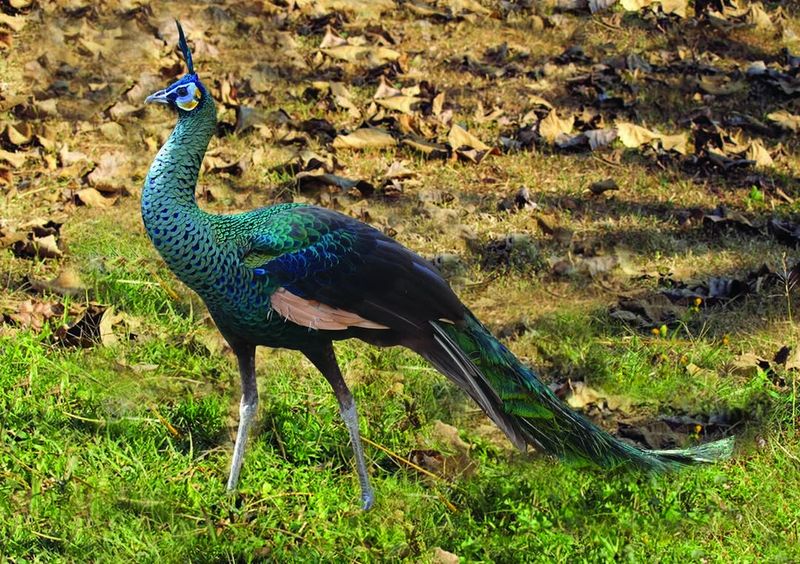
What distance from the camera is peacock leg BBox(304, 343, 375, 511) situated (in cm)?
411

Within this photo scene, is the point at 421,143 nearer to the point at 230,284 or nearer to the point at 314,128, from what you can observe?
the point at 314,128

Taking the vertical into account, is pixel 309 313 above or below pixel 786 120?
above

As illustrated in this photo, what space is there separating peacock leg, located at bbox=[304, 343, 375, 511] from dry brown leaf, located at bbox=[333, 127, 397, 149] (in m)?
3.30

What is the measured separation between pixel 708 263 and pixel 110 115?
4002 millimetres

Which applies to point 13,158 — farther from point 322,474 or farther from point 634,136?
point 634,136

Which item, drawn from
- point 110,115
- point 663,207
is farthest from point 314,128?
point 663,207

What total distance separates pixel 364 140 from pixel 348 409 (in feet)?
11.2

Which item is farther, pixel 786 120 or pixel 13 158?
pixel 786 120

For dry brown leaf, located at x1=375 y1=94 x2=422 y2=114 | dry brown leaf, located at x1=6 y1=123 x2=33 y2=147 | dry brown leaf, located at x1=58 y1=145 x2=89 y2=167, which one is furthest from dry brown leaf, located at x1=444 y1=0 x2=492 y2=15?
dry brown leaf, located at x1=6 y1=123 x2=33 y2=147

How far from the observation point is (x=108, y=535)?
3963 millimetres

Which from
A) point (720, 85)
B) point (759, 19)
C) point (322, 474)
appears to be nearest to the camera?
point (322, 474)

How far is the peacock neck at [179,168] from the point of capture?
3.81m

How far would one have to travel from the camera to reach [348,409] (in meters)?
4.21

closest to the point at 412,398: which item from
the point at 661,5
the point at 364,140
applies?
the point at 364,140
